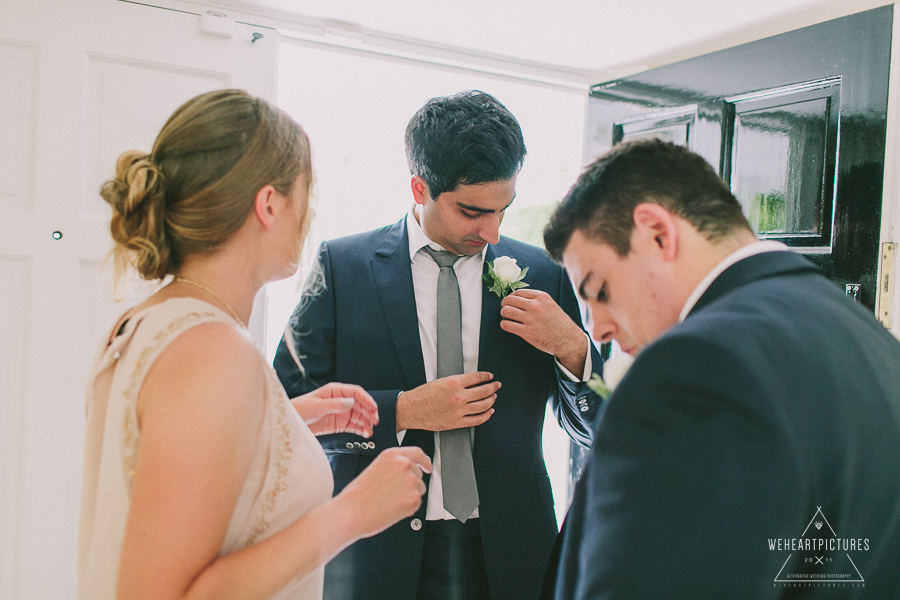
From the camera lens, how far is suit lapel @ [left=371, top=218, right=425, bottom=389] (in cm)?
180

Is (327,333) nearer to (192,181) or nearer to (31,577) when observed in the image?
(192,181)

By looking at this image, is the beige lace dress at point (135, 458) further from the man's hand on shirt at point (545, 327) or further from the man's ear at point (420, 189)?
the man's ear at point (420, 189)

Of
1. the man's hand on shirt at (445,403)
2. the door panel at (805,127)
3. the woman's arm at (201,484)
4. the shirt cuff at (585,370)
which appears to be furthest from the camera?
the door panel at (805,127)

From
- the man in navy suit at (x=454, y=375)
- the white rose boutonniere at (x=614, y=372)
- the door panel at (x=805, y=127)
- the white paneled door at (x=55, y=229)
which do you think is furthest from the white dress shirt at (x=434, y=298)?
the door panel at (x=805, y=127)

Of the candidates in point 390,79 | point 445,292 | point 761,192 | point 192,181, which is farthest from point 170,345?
point 390,79

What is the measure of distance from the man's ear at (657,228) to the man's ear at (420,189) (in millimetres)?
986

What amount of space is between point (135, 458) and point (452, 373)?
1009 millimetres

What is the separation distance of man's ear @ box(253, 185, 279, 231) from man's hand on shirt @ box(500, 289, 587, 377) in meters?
0.84

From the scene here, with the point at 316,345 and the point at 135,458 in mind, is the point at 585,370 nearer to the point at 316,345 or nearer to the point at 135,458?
the point at 316,345

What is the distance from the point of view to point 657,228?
1013mm

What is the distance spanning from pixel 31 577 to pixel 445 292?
187cm

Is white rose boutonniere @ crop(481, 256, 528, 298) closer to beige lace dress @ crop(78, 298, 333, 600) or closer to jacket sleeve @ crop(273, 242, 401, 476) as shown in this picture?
jacket sleeve @ crop(273, 242, 401, 476)

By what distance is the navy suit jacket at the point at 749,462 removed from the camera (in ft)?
2.39

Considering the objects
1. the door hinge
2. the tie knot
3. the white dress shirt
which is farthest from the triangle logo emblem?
the door hinge
